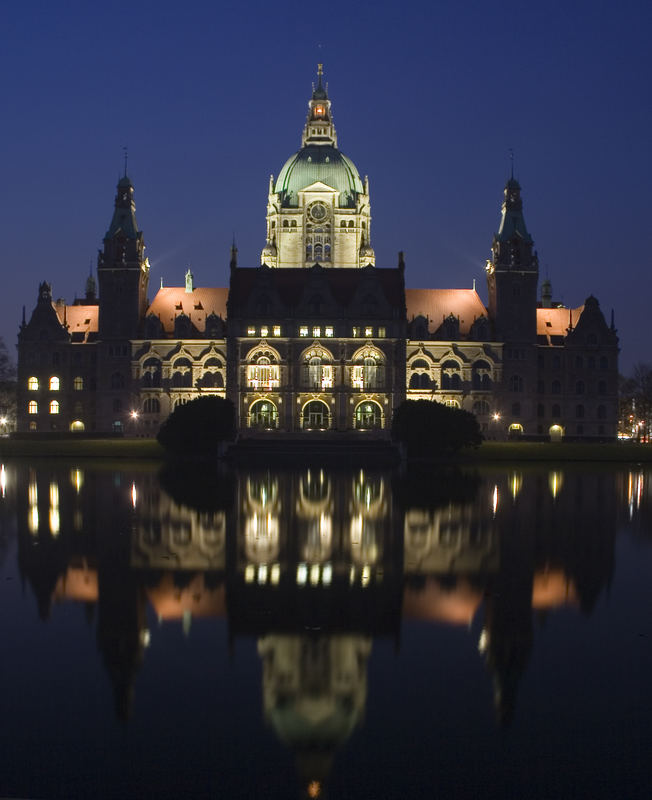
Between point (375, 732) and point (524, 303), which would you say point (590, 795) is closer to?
point (375, 732)

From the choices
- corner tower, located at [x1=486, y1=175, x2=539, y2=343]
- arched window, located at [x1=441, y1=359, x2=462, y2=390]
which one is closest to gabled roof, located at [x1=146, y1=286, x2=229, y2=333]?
arched window, located at [x1=441, y1=359, x2=462, y2=390]

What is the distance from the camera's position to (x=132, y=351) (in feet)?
345

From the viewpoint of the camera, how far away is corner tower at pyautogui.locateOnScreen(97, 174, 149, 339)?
A: 10669 centimetres

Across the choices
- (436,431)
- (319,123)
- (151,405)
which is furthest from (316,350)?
(319,123)

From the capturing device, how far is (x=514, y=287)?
107 metres

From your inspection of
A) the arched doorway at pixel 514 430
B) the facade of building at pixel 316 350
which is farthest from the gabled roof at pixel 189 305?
the arched doorway at pixel 514 430

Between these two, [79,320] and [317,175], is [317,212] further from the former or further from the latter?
[79,320]

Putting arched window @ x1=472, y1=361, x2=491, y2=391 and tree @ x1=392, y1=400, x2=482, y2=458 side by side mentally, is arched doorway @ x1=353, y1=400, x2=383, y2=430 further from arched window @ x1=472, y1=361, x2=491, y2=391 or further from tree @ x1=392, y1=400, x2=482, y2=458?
tree @ x1=392, y1=400, x2=482, y2=458

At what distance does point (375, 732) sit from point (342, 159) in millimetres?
121252

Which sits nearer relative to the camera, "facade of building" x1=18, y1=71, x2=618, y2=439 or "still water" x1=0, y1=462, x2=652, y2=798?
"still water" x1=0, y1=462, x2=652, y2=798

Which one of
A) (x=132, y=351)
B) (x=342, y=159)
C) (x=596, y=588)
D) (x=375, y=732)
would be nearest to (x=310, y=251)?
(x=342, y=159)

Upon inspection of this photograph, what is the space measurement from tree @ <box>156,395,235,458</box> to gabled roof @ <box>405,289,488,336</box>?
1701 inches

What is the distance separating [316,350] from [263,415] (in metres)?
9.52

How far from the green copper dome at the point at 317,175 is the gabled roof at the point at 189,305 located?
64.0ft
